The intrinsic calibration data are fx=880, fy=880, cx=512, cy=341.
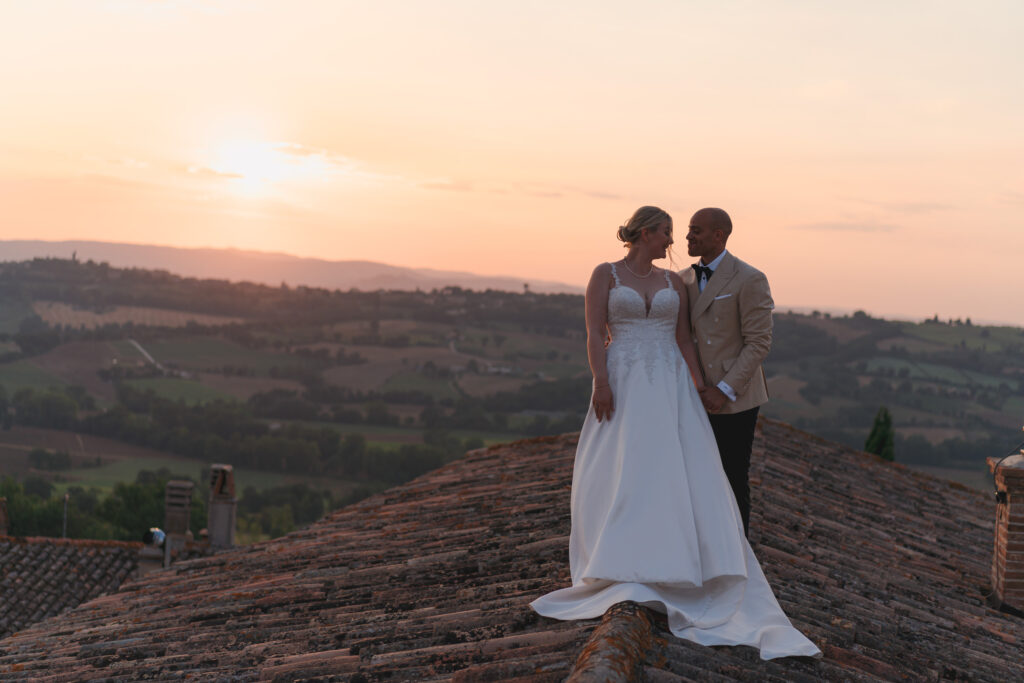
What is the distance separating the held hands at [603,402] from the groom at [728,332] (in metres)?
0.61

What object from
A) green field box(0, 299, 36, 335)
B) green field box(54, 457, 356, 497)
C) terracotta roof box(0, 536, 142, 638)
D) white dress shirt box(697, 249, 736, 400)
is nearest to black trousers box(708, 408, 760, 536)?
white dress shirt box(697, 249, 736, 400)

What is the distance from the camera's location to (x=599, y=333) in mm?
4895

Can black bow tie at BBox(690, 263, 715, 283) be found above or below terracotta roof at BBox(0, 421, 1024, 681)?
above

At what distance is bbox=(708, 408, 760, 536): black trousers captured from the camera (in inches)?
205

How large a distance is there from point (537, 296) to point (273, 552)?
→ 86798mm

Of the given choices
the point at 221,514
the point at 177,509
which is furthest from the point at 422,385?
the point at 221,514

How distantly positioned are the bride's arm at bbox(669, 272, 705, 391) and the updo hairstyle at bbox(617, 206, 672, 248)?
378 millimetres

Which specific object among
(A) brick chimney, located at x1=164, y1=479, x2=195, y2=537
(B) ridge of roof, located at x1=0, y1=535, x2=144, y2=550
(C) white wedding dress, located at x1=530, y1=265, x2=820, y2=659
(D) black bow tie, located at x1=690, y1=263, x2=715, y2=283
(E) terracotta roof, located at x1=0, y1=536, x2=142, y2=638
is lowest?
(E) terracotta roof, located at x1=0, y1=536, x2=142, y2=638

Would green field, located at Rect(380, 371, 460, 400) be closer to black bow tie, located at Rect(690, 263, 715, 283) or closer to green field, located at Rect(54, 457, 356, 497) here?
green field, located at Rect(54, 457, 356, 497)

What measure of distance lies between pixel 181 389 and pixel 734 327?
272ft

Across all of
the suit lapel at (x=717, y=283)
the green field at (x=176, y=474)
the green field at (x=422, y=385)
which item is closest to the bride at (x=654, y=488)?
the suit lapel at (x=717, y=283)

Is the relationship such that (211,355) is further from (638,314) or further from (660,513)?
(660,513)

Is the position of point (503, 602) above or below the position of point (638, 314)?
below

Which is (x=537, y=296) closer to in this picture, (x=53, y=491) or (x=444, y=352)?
(x=444, y=352)
